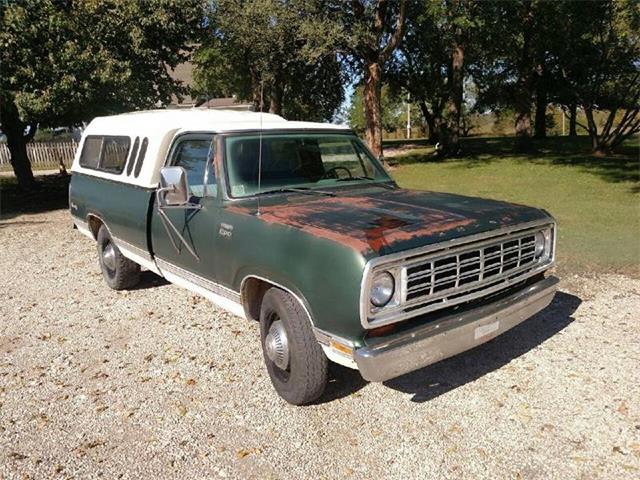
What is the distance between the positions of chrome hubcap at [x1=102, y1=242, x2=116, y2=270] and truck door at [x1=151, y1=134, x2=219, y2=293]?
159 cm

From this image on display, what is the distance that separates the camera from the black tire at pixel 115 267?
628 centimetres

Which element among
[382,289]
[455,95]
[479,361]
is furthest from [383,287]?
[455,95]

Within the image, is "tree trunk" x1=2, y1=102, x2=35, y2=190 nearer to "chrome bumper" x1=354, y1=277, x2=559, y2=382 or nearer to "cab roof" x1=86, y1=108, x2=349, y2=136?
"cab roof" x1=86, y1=108, x2=349, y2=136

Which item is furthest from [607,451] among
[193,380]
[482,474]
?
[193,380]

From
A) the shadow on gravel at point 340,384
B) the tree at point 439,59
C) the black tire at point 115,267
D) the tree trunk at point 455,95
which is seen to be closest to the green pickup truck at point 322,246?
the shadow on gravel at point 340,384

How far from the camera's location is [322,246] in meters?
3.18

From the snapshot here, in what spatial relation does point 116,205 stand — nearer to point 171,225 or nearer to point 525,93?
point 171,225

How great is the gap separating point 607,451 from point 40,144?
2870cm

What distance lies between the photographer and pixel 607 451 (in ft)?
10.4

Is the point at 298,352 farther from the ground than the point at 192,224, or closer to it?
closer to it

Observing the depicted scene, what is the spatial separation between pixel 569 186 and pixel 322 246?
491 inches

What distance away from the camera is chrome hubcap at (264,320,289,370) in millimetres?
3633

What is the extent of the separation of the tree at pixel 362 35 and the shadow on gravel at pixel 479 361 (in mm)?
12050

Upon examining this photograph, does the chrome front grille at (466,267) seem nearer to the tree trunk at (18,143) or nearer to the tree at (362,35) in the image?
the tree trunk at (18,143)
